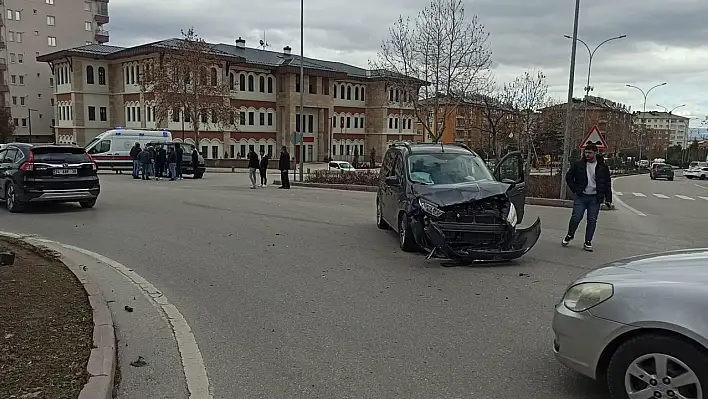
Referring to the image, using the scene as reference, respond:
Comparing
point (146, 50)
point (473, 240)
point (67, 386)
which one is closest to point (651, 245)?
point (473, 240)

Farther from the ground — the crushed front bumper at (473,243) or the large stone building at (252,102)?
the large stone building at (252,102)

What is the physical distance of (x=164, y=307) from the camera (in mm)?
6680

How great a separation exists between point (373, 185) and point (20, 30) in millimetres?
78275

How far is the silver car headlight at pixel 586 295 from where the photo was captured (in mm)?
4012

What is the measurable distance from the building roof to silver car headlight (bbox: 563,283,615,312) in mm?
48471

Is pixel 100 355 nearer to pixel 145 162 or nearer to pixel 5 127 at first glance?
pixel 145 162

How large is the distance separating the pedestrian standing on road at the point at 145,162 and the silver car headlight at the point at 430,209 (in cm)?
2307

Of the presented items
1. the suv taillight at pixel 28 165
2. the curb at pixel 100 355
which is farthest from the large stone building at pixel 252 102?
the curb at pixel 100 355

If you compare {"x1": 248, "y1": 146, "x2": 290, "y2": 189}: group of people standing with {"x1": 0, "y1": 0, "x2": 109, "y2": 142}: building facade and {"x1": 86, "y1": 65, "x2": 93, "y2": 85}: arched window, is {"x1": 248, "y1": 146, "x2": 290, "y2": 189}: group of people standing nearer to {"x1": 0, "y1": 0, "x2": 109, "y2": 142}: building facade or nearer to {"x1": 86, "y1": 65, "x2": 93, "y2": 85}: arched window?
A: {"x1": 86, "y1": 65, "x2": 93, "y2": 85}: arched window

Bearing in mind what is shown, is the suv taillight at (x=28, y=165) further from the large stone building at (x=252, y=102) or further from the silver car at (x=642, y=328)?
the large stone building at (x=252, y=102)

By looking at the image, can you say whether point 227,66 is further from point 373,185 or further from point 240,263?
point 240,263

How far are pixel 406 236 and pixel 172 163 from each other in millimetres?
21980

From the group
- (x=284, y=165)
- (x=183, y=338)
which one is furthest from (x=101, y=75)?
(x=183, y=338)

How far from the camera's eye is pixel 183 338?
5633 mm
